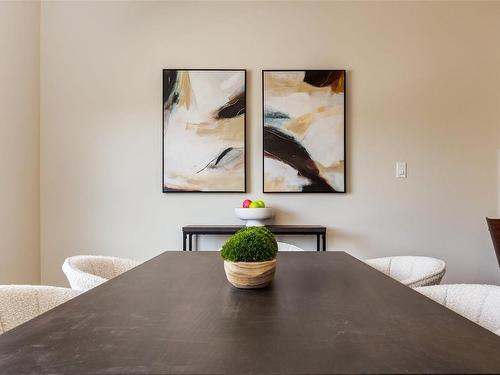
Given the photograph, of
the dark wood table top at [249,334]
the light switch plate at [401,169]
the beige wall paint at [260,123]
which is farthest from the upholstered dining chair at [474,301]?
the light switch plate at [401,169]

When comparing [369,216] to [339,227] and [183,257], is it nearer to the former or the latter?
[339,227]

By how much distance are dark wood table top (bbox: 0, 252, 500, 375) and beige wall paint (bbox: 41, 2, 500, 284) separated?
6.13 ft

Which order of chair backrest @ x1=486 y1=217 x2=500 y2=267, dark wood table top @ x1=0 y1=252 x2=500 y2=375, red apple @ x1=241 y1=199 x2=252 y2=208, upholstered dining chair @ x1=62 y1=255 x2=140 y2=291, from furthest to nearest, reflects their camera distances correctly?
red apple @ x1=241 y1=199 x2=252 y2=208
chair backrest @ x1=486 y1=217 x2=500 y2=267
upholstered dining chair @ x1=62 y1=255 x2=140 y2=291
dark wood table top @ x1=0 y1=252 x2=500 y2=375

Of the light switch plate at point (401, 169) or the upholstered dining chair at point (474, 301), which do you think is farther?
the light switch plate at point (401, 169)

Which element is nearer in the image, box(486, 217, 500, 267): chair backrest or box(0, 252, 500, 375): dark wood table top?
box(0, 252, 500, 375): dark wood table top

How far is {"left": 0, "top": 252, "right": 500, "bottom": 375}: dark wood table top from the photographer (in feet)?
1.89

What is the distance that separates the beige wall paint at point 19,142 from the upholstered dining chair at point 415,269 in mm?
2546

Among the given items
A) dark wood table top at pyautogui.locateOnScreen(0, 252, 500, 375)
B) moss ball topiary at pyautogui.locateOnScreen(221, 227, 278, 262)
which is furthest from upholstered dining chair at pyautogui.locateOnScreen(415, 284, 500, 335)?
moss ball topiary at pyautogui.locateOnScreen(221, 227, 278, 262)

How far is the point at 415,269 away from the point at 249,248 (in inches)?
40.9

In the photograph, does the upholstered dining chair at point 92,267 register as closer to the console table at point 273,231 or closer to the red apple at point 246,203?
the console table at point 273,231

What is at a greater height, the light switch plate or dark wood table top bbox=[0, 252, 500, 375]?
the light switch plate

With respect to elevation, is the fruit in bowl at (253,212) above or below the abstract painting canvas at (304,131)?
below

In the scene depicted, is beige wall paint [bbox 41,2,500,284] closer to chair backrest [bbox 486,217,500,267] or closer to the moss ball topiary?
Result: chair backrest [bbox 486,217,500,267]

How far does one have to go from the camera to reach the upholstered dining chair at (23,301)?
102 cm
